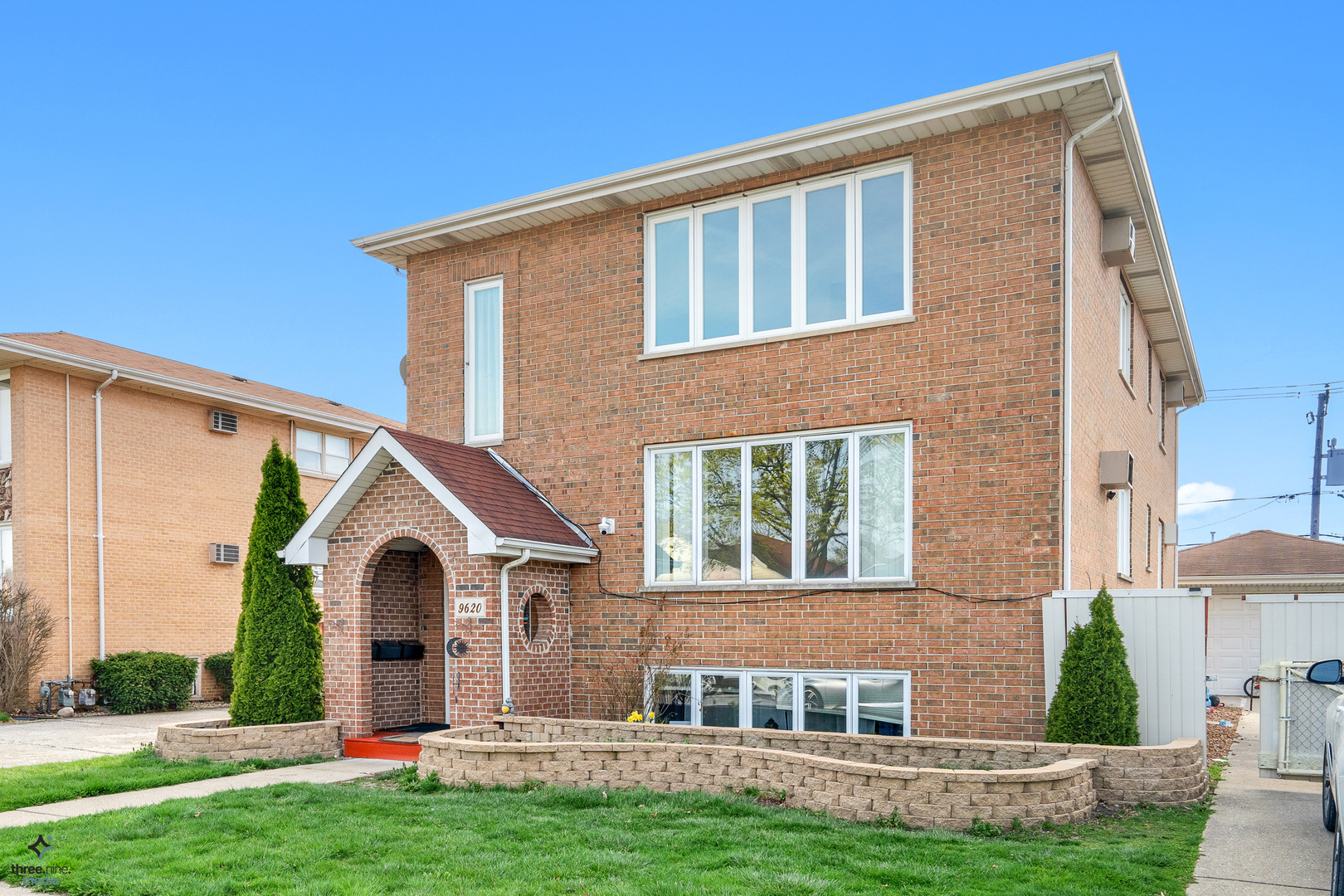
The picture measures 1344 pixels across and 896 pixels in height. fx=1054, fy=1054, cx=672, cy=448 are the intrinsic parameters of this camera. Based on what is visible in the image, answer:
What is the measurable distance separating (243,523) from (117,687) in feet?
16.5

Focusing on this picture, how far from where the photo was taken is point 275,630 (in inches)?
493

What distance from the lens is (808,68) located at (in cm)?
3509

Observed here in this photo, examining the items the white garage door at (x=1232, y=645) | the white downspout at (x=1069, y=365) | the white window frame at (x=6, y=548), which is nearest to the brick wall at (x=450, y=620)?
the white downspout at (x=1069, y=365)

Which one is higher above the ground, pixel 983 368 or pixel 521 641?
pixel 983 368

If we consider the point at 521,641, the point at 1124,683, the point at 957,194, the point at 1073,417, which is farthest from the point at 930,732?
the point at 957,194

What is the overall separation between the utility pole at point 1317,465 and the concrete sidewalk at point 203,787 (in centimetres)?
5624

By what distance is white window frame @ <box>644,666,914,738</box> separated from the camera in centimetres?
1082

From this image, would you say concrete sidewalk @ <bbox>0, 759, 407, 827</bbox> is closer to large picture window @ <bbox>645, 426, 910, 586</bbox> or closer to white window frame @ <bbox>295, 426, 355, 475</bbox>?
large picture window @ <bbox>645, 426, 910, 586</bbox>

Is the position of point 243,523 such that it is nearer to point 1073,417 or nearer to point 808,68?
point 1073,417

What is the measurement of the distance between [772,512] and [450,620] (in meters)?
3.79

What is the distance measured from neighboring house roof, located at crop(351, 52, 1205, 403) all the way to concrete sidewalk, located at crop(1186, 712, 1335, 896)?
6.46 metres

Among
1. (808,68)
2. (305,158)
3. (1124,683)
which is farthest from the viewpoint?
(305,158)

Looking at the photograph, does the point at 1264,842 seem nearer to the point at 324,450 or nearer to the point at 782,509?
the point at 782,509

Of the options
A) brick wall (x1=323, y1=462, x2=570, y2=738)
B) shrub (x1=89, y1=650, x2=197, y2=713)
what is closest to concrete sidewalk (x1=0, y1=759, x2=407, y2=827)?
brick wall (x1=323, y1=462, x2=570, y2=738)
